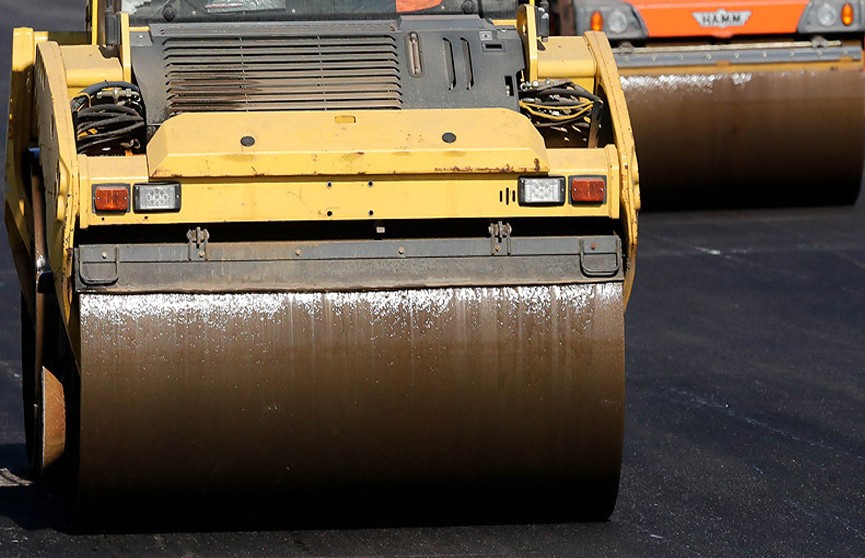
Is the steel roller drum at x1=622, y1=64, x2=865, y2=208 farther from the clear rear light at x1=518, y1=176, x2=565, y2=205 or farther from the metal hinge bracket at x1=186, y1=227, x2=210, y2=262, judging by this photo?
the metal hinge bracket at x1=186, y1=227, x2=210, y2=262

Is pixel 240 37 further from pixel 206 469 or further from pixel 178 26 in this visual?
pixel 206 469

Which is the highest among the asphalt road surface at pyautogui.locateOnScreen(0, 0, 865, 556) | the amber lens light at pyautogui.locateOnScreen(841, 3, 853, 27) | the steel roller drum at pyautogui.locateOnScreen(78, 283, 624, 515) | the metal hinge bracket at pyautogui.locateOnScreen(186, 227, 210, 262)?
A: the amber lens light at pyautogui.locateOnScreen(841, 3, 853, 27)

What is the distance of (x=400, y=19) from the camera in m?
7.70

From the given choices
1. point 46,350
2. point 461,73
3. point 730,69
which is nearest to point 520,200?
point 461,73

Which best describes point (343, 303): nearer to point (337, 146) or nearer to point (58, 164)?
point (337, 146)

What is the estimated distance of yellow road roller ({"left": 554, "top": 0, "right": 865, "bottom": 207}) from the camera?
45.3ft

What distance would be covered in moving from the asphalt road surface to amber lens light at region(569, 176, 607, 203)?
1.11 meters

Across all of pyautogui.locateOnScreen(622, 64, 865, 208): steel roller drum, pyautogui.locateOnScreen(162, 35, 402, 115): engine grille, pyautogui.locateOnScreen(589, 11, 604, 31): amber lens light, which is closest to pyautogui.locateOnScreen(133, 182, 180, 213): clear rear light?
pyautogui.locateOnScreen(162, 35, 402, 115): engine grille

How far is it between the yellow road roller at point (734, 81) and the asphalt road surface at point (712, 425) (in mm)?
424

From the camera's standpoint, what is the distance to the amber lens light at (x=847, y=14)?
1395cm

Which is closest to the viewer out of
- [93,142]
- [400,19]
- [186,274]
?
[186,274]

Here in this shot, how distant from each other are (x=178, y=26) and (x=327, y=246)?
155 centimetres

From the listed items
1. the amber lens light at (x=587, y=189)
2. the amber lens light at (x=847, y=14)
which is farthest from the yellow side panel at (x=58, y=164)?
the amber lens light at (x=847, y=14)

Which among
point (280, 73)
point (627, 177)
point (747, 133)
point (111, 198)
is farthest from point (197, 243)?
point (747, 133)
